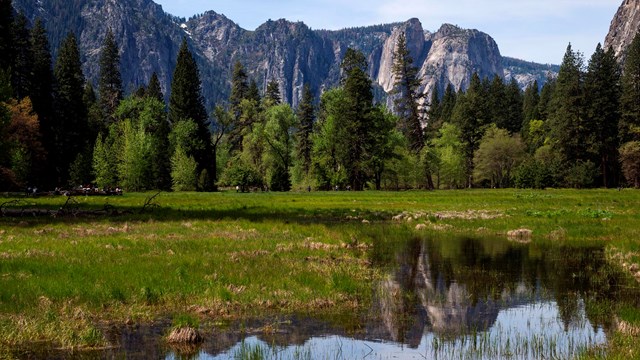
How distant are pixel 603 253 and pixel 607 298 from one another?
9473 millimetres

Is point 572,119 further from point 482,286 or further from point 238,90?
point 482,286

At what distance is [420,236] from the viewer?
29266 millimetres

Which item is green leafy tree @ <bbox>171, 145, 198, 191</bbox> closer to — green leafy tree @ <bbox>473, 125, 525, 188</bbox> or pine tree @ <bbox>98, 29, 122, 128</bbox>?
pine tree @ <bbox>98, 29, 122, 128</bbox>

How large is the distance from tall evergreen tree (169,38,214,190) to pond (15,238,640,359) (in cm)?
8299

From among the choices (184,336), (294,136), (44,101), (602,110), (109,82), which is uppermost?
(109,82)

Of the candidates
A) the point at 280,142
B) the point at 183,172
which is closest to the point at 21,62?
the point at 183,172

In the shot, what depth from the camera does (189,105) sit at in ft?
328

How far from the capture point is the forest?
3201 inches

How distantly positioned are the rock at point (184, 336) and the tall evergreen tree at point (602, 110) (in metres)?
91.4

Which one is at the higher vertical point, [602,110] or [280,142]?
[602,110]

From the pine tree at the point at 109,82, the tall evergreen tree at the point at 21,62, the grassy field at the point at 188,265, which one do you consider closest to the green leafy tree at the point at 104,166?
the tall evergreen tree at the point at 21,62

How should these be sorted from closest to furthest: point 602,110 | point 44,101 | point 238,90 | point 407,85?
point 44,101
point 407,85
point 602,110
point 238,90

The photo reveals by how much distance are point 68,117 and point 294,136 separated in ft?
119

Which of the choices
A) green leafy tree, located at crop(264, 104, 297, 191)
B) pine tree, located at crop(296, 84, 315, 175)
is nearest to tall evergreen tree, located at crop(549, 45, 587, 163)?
pine tree, located at crop(296, 84, 315, 175)
